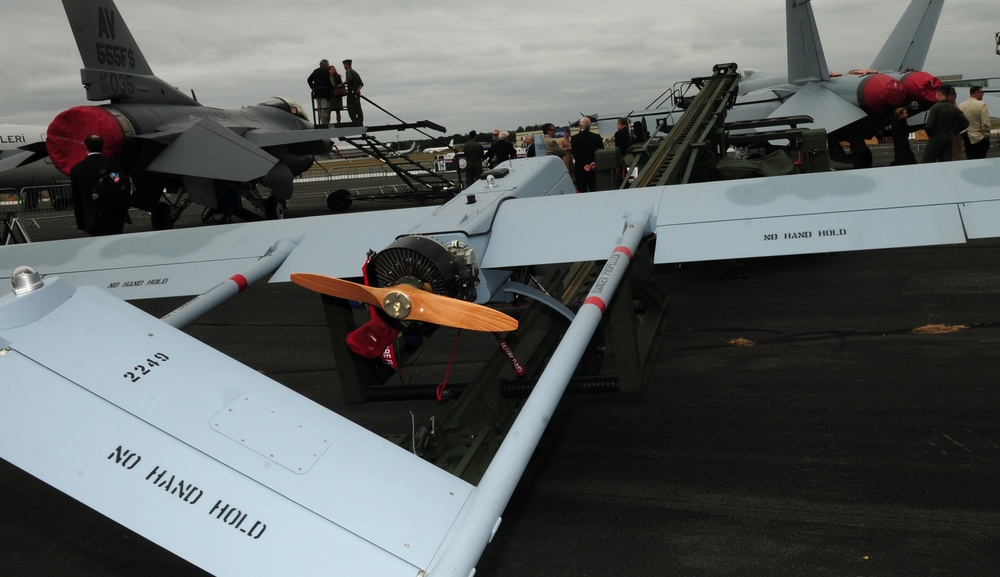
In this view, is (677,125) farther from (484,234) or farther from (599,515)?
(599,515)

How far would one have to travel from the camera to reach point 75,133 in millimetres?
14594

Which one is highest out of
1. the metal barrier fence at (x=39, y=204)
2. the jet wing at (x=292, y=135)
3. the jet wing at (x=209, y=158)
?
the jet wing at (x=209, y=158)

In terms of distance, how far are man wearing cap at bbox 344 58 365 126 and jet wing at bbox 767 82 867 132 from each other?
10983 millimetres

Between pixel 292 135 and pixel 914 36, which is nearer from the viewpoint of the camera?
Result: pixel 292 135

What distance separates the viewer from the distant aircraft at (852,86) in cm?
1917

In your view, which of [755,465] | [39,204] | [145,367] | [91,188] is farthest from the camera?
[39,204]

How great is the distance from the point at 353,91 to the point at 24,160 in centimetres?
790

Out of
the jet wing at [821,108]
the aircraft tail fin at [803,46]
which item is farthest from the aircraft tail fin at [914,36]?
the jet wing at [821,108]

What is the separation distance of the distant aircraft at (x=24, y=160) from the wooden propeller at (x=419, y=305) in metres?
16.1

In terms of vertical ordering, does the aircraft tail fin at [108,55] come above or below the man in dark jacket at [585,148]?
above

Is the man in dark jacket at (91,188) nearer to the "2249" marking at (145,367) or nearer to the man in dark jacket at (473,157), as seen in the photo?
the "2249" marking at (145,367)

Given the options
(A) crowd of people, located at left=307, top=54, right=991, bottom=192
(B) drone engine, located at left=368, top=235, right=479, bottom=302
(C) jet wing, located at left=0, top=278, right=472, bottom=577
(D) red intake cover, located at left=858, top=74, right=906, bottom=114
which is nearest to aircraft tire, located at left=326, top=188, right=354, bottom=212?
(A) crowd of people, located at left=307, top=54, right=991, bottom=192

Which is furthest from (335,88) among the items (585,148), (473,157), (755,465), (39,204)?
(39,204)

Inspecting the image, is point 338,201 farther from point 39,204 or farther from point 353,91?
point 39,204
